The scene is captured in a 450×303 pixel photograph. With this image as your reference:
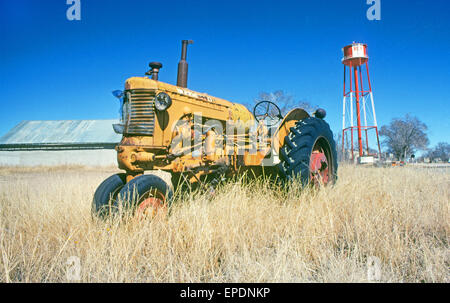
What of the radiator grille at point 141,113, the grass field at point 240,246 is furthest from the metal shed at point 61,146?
the grass field at point 240,246

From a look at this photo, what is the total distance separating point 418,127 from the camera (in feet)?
131

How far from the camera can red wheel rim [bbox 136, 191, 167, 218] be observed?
273cm

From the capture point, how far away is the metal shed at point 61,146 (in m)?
26.4

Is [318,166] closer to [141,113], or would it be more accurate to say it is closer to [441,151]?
[141,113]

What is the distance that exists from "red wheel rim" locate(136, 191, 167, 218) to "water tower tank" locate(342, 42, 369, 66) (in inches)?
828

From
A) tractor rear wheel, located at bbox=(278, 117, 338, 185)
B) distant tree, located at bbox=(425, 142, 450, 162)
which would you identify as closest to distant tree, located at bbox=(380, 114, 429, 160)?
distant tree, located at bbox=(425, 142, 450, 162)

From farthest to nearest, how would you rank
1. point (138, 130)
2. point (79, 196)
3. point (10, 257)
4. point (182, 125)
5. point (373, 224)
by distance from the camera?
1. point (79, 196)
2. point (182, 125)
3. point (138, 130)
4. point (373, 224)
5. point (10, 257)

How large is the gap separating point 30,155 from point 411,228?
107ft

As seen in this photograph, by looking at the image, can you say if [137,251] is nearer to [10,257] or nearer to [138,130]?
[10,257]

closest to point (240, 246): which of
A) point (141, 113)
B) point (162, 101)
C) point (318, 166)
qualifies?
point (162, 101)

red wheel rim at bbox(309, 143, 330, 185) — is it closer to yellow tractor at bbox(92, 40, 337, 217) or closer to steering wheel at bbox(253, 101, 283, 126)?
yellow tractor at bbox(92, 40, 337, 217)

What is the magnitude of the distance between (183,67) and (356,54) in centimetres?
1947

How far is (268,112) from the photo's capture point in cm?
522
